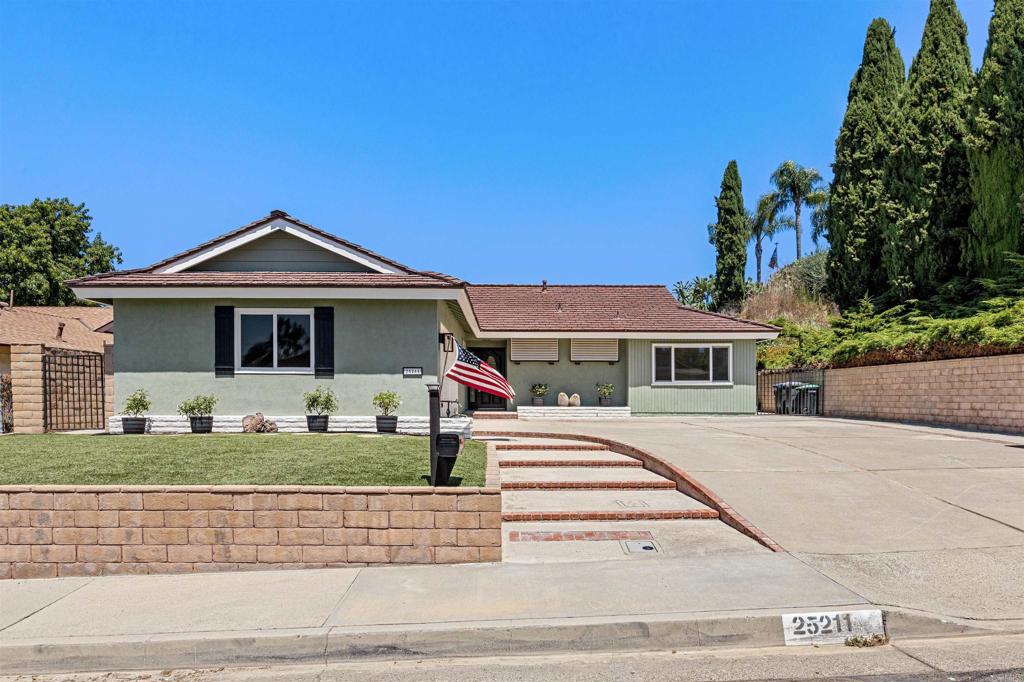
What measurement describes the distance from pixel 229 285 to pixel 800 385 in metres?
18.3

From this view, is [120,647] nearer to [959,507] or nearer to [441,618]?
[441,618]

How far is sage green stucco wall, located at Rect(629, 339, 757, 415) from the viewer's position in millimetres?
22281

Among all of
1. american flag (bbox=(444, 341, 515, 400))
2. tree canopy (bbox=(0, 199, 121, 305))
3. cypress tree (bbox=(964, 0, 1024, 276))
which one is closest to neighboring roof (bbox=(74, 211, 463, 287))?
american flag (bbox=(444, 341, 515, 400))

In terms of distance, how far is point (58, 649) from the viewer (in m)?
4.73

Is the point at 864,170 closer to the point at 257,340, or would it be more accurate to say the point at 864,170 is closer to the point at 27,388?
the point at 257,340

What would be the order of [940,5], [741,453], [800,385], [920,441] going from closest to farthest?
1. [741,453]
2. [920,441]
3. [800,385]
4. [940,5]

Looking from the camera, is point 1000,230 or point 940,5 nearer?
point 1000,230

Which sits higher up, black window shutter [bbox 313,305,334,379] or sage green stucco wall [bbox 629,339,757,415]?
black window shutter [bbox 313,305,334,379]

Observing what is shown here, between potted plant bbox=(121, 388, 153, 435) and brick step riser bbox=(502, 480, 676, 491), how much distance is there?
8820 mm

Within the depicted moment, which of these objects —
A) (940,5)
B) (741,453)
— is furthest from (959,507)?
(940,5)

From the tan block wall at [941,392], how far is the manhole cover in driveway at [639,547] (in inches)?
465

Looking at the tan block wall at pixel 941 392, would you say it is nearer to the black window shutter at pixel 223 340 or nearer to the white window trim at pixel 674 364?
the white window trim at pixel 674 364

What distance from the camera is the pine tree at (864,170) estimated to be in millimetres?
26984

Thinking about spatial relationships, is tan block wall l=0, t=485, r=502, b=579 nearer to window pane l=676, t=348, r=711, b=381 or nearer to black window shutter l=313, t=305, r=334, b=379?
black window shutter l=313, t=305, r=334, b=379
